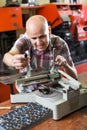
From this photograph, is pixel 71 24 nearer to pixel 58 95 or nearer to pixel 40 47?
pixel 40 47

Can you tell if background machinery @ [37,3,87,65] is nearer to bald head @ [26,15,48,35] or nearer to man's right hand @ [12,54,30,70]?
bald head @ [26,15,48,35]

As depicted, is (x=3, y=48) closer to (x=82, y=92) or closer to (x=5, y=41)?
(x=5, y=41)

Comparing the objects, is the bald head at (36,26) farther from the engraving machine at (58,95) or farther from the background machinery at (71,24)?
Result: the background machinery at (71,24)

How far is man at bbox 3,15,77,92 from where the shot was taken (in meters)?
1.35

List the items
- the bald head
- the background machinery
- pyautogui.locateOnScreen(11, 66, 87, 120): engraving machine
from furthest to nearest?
the background machinery, the bald head, pyautogui.locateOnScreen(11, 66, 87, 120): engraving machine

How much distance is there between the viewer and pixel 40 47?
4.71ft

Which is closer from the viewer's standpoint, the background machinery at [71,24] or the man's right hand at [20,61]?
the man's right hand at [20,61]

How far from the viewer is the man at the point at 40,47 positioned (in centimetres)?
135

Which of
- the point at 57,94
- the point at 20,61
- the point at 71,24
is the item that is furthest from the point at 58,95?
the point at 71,24

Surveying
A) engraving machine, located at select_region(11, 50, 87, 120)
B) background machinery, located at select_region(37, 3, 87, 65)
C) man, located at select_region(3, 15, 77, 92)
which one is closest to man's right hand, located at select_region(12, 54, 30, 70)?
engraving machine, located at select_region(11, 50, 87, 120)

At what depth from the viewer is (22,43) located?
1541mm

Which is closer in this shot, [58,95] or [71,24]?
[58,95]

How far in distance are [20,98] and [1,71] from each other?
1.19 metres

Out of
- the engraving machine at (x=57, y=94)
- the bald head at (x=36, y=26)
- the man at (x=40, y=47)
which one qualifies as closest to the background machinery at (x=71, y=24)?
the man at (x=40, y=47)
